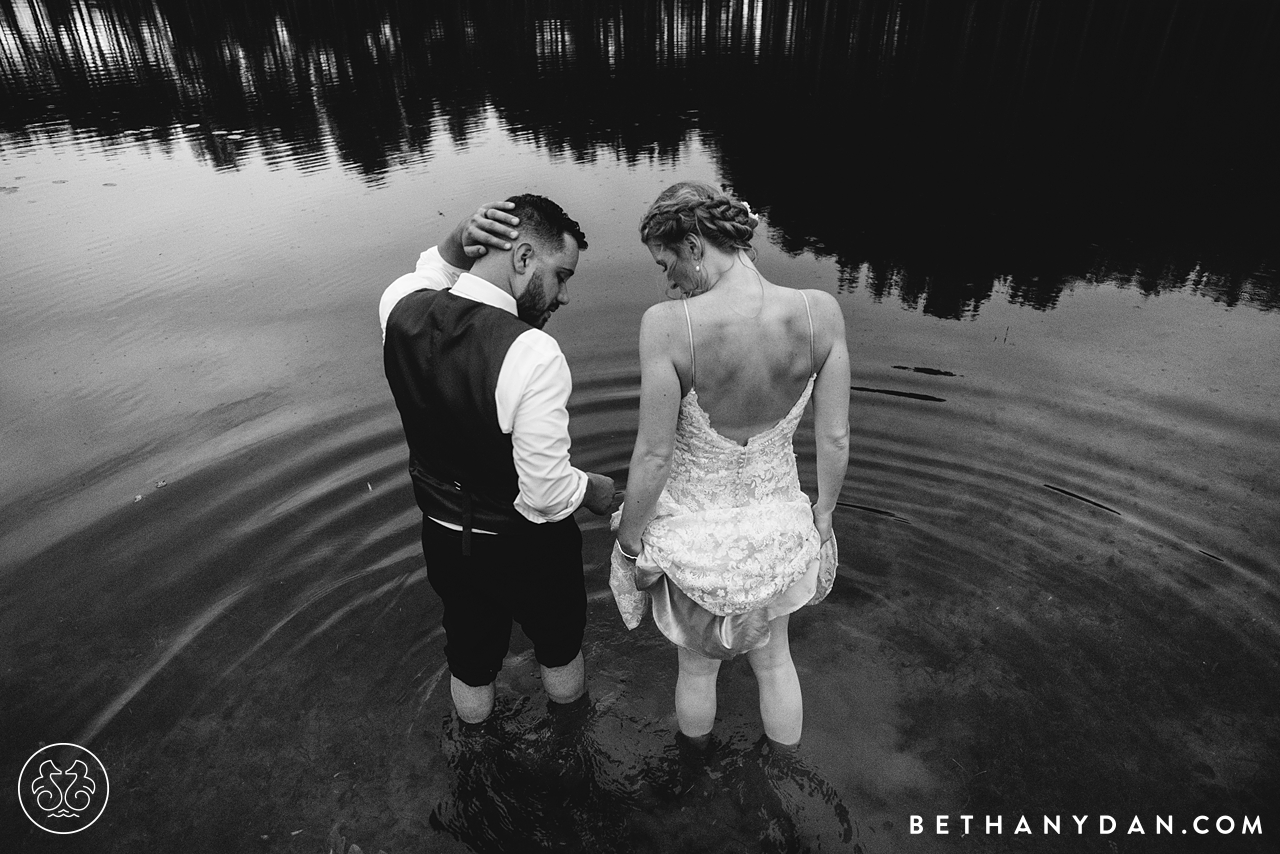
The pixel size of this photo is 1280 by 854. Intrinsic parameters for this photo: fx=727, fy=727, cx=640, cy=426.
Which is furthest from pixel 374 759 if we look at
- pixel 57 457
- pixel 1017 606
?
pixel 57 457

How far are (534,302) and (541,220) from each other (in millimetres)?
323

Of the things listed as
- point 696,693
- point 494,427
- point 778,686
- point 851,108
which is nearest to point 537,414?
point 494,427

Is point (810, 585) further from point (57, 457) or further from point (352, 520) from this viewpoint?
point (57, 457)

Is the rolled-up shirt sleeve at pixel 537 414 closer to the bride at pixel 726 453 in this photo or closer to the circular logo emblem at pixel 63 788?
the bride at pixel 726 453

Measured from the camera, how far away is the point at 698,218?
259cm

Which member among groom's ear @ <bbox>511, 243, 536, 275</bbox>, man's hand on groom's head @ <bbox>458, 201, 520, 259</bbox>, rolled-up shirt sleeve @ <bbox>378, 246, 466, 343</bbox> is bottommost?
rolled-up shirt sleeve @ <bbox>378, 246, 466, 343</bbox>

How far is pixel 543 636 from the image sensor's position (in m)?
3.39

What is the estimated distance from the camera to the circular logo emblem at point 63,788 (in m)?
3.37

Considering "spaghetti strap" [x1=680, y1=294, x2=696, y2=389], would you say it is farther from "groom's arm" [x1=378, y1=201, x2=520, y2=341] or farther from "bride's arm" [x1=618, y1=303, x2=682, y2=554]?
"groom's arm" [x1=378, y1=201, x2=520, y2=341]

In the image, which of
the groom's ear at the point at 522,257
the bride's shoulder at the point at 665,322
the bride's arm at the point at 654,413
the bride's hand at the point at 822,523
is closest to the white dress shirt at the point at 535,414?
the groom's ear at the point at 522,257

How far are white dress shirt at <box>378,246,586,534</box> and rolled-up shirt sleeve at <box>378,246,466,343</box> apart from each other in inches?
11.6

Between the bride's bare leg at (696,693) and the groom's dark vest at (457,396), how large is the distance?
3.31 feet

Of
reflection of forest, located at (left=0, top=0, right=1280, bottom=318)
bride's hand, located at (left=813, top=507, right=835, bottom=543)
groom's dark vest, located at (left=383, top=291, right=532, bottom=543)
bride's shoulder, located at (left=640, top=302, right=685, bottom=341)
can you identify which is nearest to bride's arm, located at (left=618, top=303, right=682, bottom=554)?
bride's shoulder, located at (left=640, top=302, right=685, bottom=341)

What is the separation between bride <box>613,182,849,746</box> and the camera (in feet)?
8.76
